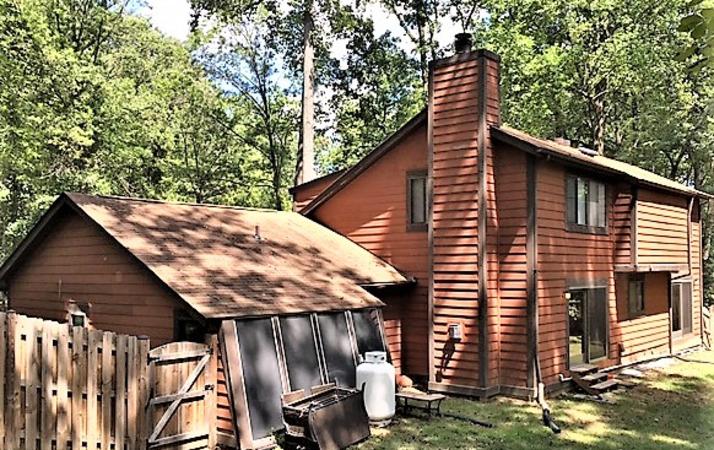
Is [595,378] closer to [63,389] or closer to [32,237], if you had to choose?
[63,389]

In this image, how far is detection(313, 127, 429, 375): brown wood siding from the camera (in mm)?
11922

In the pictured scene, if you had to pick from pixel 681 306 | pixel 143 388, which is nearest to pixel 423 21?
pixel 681 306

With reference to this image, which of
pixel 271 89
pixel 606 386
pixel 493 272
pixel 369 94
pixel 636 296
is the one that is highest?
pixel 369 94

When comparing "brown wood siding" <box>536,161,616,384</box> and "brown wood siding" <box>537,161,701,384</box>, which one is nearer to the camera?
"brown wood siding" <box>536,161,616,384</box>

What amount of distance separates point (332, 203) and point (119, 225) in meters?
5.30

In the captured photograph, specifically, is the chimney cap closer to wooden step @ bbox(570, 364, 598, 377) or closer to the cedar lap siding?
the cedar lap siding

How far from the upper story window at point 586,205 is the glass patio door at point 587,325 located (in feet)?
4.15

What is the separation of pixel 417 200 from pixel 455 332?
9.08 ft

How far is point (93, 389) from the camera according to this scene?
711 cm

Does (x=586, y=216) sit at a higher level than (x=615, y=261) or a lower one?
higher

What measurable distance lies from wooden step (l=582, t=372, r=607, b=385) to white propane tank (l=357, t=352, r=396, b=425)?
13.6 ft

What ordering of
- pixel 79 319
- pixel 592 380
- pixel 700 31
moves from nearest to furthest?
pixel 700 31 < pixel 79 319 < pixel 592 380

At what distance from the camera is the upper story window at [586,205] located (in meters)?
11.8

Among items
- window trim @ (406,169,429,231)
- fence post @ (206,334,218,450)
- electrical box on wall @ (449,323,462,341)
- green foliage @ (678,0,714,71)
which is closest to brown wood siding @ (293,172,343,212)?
window trim @ (406,169,429,231)
